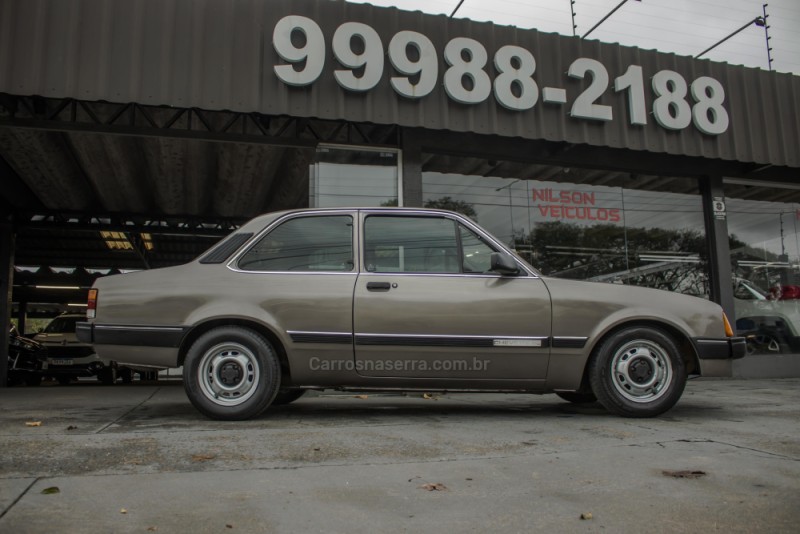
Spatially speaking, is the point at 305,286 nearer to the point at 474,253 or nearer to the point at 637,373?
the point at 474,253

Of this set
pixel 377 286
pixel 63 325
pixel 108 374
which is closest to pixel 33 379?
pixel 63 325

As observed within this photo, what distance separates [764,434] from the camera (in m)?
4.19

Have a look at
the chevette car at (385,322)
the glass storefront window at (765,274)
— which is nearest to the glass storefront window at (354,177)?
the chevette car at (385,322)

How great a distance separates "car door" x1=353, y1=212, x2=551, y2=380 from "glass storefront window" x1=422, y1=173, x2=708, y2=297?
14.3ft

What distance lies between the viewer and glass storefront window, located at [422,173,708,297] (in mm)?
9180

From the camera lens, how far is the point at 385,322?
14.9ft

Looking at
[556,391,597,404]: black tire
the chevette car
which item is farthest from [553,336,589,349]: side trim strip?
[556,391,597,404]: black tire

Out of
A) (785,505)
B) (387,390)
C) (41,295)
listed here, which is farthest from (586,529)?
(41,295)

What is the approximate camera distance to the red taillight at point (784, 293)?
Answer: 10227 mm

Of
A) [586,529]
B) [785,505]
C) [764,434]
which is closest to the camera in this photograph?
[586,529]

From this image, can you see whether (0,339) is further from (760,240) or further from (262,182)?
(760,240)

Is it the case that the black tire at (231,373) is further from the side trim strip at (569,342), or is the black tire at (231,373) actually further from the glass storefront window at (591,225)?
the glass storefront window at (591,225)

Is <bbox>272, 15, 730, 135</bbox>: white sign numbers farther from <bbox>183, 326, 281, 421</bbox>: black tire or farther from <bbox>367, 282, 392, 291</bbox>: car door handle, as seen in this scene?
<bbox>183, 326, 281, 421</bbox>: black tire

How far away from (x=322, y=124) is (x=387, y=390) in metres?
5.13
